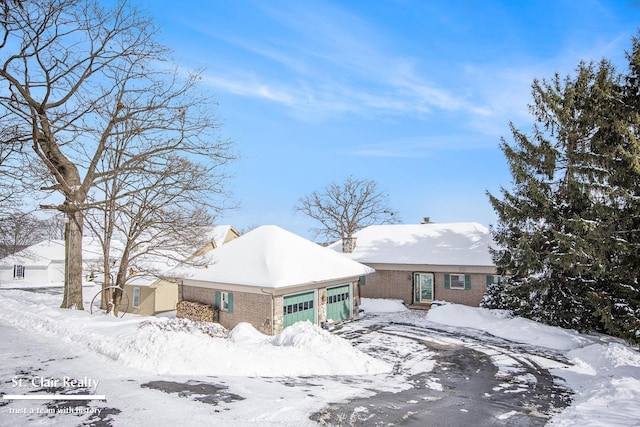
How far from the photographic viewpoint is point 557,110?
19766 millimetres

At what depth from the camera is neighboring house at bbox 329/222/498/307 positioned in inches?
1049

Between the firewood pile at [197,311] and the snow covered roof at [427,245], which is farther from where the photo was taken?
the snow covered roof at [427,245]

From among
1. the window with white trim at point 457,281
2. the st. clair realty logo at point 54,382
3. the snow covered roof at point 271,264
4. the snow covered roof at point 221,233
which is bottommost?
the st. clair realty logo at point 54,382

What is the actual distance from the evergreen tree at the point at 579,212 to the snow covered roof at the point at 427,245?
4565 mm

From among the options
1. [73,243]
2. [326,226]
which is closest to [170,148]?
[73,243]

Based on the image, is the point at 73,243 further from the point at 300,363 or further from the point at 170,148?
the point at 300,363

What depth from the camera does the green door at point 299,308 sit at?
19.3 meters

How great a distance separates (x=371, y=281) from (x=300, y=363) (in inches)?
755

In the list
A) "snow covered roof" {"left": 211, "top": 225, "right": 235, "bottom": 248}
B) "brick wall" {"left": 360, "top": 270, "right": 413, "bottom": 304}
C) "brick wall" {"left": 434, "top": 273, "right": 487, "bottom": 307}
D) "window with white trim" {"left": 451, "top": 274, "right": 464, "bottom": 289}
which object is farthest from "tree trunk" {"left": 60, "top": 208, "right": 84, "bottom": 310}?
"snow covered roof" {"left": 211, "top": 225, "right": 235, "bottom": 248}

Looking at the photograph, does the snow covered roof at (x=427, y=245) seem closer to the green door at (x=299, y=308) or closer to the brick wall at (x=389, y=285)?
the brick wall at (x=389, y=285)

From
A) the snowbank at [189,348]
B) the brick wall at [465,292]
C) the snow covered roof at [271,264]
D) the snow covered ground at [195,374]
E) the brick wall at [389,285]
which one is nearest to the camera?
the snow covered ground at [195,374]

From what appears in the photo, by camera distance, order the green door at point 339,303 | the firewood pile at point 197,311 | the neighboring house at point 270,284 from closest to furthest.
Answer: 1. the neighboring house at point 270,284
2. the firewood pile at point 197,311
3. the green door at point 339,303

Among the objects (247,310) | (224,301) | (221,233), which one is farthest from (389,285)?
(221,233)

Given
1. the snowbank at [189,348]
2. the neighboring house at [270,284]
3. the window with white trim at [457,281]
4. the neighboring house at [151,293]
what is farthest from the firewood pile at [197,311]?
the window with white trim at [457,281]
